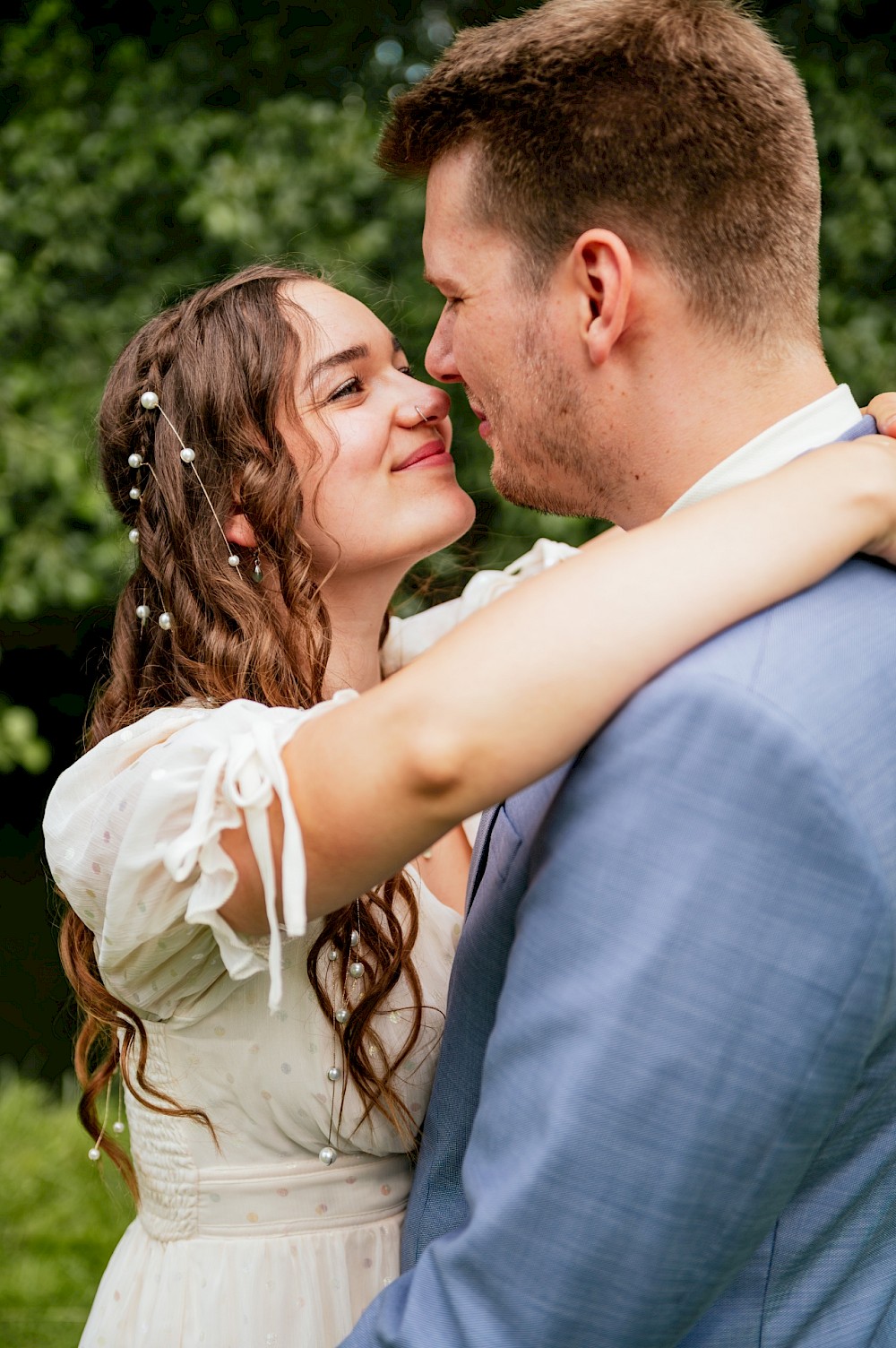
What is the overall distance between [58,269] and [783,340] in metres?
4.13

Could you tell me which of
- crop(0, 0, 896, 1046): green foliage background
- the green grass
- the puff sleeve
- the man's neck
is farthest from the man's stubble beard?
crop(0, 0, 896, 1046): green foliage background

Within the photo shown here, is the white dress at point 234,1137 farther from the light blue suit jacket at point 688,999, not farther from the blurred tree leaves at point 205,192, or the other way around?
the blurred tree leaves at point 205,192

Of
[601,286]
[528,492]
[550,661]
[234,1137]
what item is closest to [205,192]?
[528,492]

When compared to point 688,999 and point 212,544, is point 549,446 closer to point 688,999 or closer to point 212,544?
point 212,544

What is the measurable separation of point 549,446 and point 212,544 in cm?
69

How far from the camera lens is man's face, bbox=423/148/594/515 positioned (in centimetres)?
193

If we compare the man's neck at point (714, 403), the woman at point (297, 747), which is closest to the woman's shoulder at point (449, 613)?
the woman at point (297, 747)

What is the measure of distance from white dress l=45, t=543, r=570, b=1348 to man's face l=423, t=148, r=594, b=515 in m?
0.64

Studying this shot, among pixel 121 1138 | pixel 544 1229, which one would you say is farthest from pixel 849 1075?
pixel 121 1138

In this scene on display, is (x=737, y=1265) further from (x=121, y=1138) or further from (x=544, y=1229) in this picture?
(x=121, y=1138)

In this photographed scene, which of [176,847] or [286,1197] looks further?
[286,1197]

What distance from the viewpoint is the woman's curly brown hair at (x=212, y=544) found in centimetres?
226

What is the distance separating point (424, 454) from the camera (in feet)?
8.08

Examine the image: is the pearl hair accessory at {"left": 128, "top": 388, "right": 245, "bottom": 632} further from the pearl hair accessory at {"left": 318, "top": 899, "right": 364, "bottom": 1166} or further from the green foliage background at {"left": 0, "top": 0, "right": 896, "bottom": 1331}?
the green foliage background at {"left": 0, "top": 0, "right": 896, "bottom": 1331}
